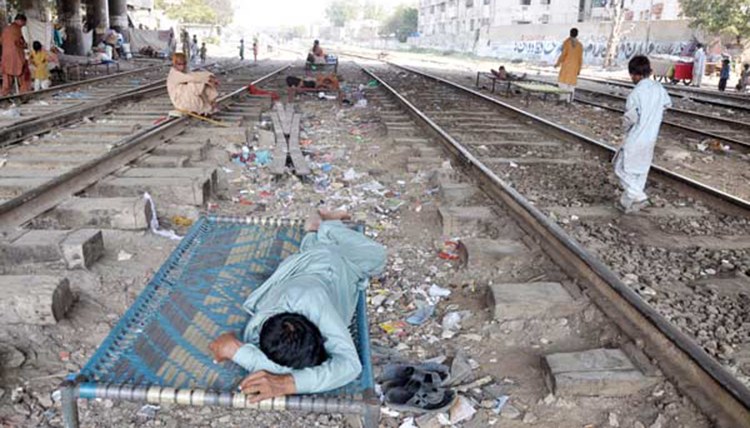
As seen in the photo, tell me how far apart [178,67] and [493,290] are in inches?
274

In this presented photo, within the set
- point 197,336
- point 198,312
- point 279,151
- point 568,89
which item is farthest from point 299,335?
point 568,89

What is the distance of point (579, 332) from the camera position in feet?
11.1

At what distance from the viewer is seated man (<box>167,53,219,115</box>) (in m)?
8.68

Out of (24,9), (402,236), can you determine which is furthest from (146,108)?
(24,9)

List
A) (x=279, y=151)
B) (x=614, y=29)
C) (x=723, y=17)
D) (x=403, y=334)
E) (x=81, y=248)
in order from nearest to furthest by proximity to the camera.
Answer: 1. (x=403, y=334)
2. (x=81, y=248)
3. (x=279, y=151)
4. (x=723, y=17)
5. (x=614, y=29)

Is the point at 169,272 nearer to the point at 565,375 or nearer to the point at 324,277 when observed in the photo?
the point at 324,277

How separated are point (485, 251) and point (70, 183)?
12.3 ft

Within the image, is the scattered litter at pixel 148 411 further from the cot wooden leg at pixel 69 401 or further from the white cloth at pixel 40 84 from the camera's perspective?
the white cloth at pixel 40 84

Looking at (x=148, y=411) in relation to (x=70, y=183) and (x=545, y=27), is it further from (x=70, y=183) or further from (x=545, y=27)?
(x=545, y=27)

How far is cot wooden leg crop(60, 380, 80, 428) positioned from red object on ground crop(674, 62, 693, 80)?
2513 cm

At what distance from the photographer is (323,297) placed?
102 inches

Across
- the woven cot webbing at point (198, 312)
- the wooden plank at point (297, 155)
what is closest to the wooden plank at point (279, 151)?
the wooden plank at point (297, 155)

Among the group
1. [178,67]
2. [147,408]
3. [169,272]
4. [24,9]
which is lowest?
[147,408]

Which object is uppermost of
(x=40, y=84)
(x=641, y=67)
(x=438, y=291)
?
(x=641, y=67)
